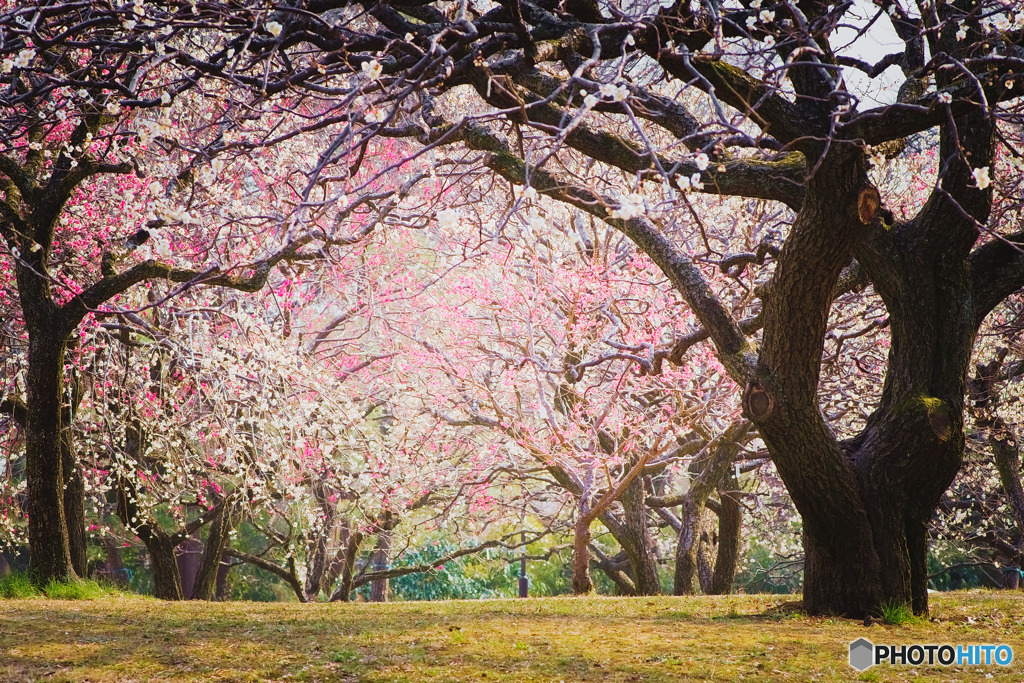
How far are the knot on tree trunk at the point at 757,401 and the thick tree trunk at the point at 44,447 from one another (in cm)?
586

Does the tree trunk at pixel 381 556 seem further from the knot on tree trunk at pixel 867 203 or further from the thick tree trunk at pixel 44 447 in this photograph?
the knot on tree trunk at pixel 867 203

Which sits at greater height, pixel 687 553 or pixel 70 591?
pixel 687 553

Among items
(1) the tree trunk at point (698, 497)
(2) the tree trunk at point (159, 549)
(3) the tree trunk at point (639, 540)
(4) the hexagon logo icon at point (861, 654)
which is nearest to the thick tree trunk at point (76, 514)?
(2) the tree trunk at point (159, 549)

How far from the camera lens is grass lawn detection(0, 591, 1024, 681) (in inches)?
154

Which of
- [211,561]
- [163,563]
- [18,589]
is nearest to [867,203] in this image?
[18,589]

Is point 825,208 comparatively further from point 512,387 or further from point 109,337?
point 109,337

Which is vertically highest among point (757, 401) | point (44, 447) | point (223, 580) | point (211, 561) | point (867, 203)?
point (867, 203)

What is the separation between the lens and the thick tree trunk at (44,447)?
7051 millimetres

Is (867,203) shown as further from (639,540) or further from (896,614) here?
(639,540)

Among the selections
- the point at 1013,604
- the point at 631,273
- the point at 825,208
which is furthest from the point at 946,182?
the point at 631,273

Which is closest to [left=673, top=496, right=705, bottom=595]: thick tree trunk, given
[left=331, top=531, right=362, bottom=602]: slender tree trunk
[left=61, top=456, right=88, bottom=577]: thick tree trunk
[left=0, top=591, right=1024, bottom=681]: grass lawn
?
[left=0, top=591, right=1024, bottom=681]: grass lawn

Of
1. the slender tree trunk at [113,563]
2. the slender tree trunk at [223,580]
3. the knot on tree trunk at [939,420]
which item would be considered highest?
the knot on tree trunk at [939,420]

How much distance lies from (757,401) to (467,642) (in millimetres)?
2446

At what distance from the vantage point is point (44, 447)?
711 centimetres
